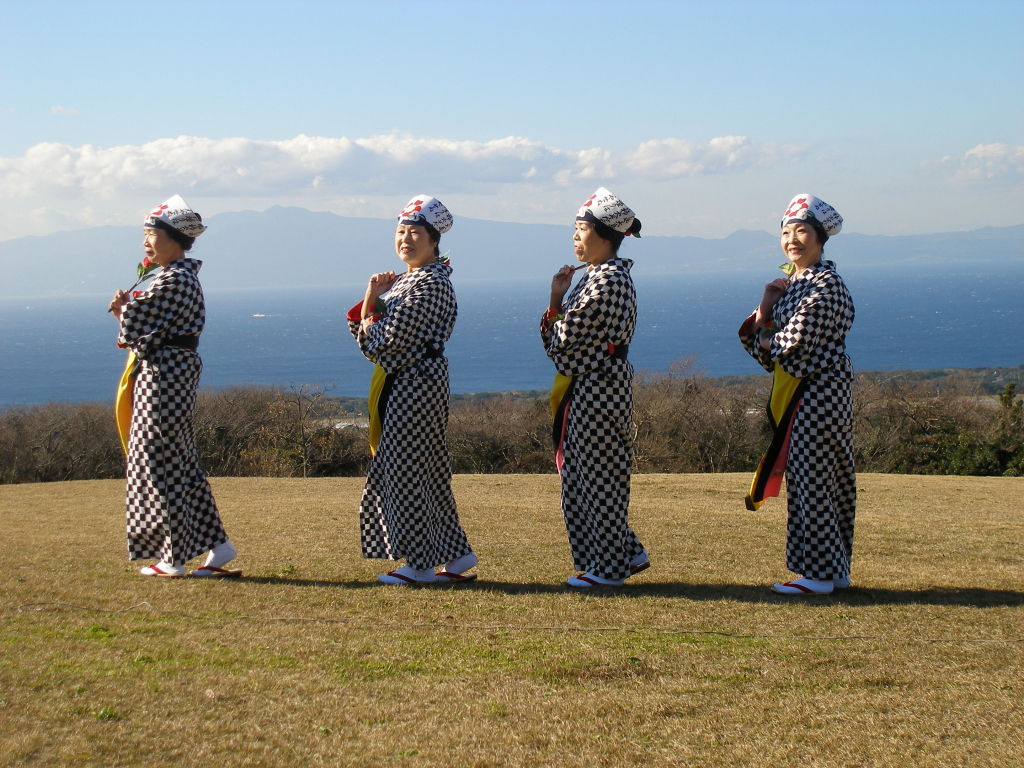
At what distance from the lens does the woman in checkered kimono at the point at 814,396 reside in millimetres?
4727

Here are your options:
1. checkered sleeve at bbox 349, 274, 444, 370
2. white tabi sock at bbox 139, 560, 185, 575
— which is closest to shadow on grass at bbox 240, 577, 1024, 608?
white tabi sock at bbox 139, 560, 185, 575

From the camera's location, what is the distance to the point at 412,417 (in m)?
5.07

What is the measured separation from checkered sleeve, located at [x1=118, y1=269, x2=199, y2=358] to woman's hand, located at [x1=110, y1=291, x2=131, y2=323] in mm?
117

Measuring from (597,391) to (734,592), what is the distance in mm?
1485

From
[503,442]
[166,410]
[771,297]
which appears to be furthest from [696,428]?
[166,410]

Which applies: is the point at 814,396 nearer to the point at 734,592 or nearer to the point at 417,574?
the point at 734,592

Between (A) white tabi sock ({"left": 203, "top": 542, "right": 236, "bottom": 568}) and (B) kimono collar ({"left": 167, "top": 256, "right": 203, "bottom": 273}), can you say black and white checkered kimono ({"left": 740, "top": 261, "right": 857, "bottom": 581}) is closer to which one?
(A) white tabi sock ({"left": 203, "top": 542, "right": 236, "bottom": 568})

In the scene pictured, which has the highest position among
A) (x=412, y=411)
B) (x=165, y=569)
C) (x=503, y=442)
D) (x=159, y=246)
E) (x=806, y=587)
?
(x=159, y=246)

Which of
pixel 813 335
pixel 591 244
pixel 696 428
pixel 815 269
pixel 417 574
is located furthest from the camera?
pixel 696 428

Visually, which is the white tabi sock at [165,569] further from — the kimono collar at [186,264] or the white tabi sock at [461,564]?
the kimono collar at [186,264]

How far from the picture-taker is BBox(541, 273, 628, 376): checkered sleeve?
15.7ft

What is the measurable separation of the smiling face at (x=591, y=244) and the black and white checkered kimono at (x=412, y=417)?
88 centimetres

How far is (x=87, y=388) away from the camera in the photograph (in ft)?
380

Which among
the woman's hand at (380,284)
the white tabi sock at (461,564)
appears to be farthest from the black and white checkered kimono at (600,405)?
the woman's hand at (380,284)
